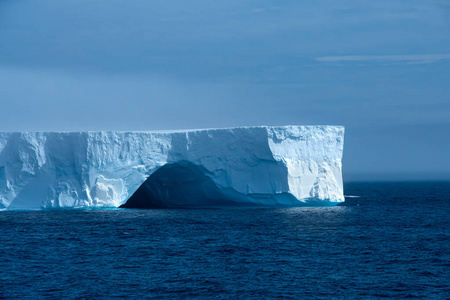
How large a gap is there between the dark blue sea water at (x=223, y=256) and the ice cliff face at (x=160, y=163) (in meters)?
0.91

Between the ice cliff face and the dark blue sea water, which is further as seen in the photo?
the ice cliff face

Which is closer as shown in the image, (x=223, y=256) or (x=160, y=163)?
(x=223, y=256)

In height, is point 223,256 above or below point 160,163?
below

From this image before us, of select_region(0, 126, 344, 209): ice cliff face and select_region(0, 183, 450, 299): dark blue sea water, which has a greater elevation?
select_region(0, 126, 344, 209): ice cliff face

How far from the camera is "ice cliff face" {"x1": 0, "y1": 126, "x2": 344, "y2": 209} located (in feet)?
75.1

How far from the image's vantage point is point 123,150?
23.3 m

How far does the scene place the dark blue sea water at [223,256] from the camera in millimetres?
11945

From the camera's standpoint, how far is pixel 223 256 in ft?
49.7

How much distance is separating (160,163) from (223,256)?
890 cm

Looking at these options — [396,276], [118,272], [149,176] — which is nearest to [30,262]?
[118,272]

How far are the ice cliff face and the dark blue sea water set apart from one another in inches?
35.9

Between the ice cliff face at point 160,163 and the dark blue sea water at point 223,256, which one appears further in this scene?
the ice cliff face at point 160,163

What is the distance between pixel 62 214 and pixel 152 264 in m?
10.5

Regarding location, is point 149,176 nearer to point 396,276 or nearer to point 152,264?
point 152,264
